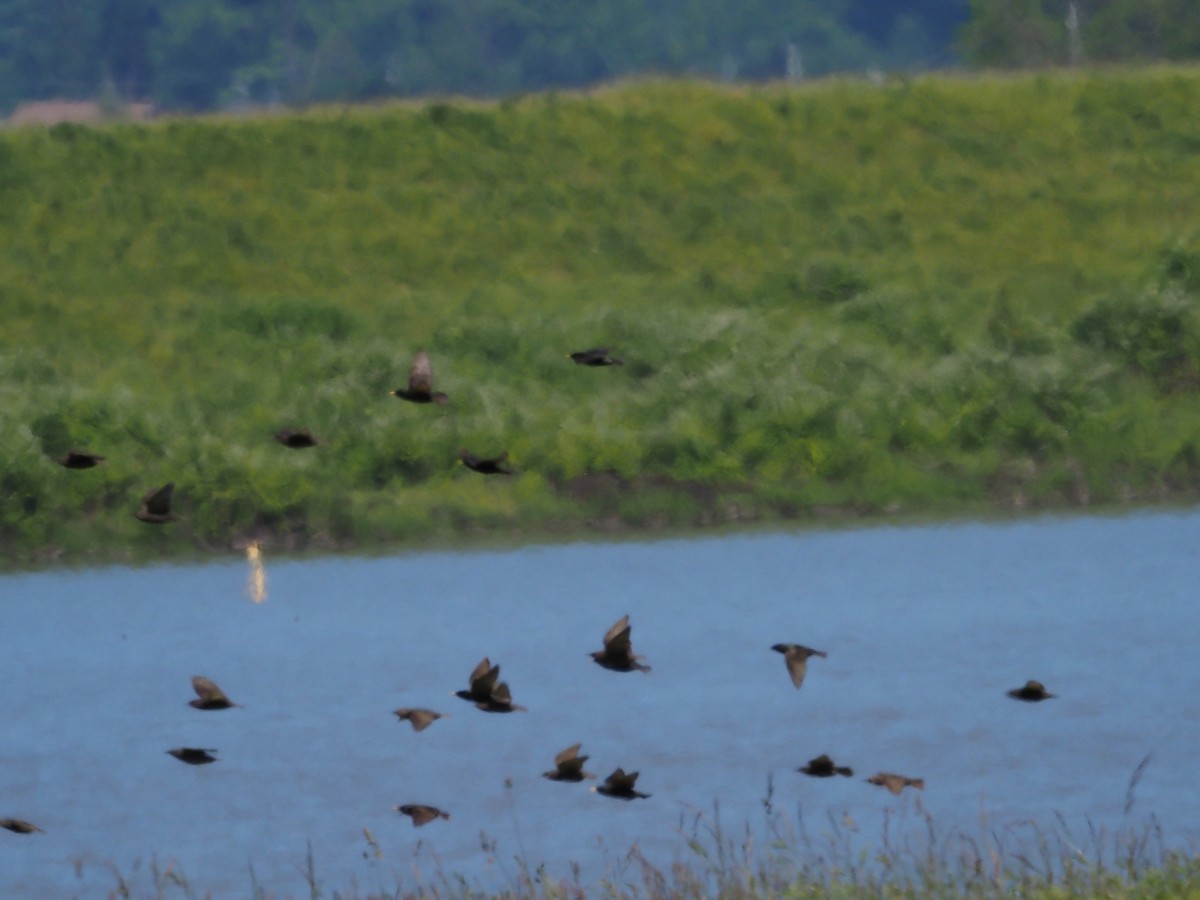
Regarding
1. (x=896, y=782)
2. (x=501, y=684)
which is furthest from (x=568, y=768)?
(x=896, y=782)

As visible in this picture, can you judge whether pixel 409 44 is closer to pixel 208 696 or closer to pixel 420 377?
pixel 420 377

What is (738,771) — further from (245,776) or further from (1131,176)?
(1131,176)

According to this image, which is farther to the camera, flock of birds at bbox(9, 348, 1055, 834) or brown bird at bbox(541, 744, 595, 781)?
brown bird at bbox(541, 744, 595, 781)

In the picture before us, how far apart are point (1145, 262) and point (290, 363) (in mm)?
12227

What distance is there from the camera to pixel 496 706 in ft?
32.9

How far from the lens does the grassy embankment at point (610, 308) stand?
25578 millimetres

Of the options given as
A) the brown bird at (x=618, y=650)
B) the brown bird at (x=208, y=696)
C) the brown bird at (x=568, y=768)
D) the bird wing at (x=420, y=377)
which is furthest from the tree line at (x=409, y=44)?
the brown bird at (x=618, y=650)

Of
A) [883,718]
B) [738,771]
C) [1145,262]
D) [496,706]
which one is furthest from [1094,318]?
[496,706]

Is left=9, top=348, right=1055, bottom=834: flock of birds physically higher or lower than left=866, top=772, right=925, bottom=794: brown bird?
higher

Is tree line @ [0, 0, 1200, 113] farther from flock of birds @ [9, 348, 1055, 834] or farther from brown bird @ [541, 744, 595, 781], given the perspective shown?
brown bird @ [541, 744, 595, 781]

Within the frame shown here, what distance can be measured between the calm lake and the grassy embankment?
1382mm

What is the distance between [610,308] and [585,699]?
1426 centimetres

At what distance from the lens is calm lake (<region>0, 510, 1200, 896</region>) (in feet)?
44.1

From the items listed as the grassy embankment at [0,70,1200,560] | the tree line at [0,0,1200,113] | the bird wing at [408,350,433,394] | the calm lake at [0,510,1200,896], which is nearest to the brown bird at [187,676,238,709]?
the calm lake at [0,510,1200,896]
